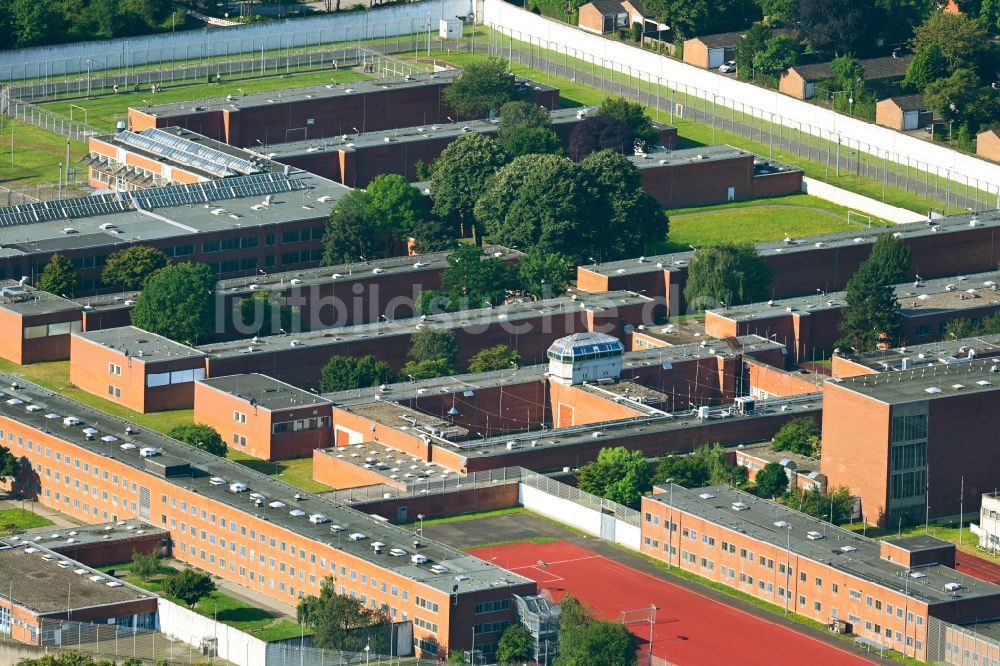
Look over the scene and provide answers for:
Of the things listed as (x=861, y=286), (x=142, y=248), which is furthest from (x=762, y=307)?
(x=142, y=248)

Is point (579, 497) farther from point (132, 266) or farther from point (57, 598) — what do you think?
point (132, 266)

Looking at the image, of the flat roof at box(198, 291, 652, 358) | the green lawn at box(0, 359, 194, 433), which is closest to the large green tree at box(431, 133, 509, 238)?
the flat roof at box(198, 291, 652, 358)

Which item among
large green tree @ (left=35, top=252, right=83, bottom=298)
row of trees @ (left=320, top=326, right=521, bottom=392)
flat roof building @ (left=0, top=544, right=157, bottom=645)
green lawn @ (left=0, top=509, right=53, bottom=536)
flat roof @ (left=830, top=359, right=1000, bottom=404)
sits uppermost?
flat roof @ (left=830, top=359, right=1000, bottom=404)

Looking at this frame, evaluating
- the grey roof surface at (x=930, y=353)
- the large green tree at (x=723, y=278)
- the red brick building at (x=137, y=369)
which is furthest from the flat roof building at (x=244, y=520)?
the large green tree at (x=723, y=278)

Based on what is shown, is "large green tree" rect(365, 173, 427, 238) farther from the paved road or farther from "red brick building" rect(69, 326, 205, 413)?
the paved road

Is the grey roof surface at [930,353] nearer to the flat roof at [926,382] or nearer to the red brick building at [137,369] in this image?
the flat roof at [926,382]
